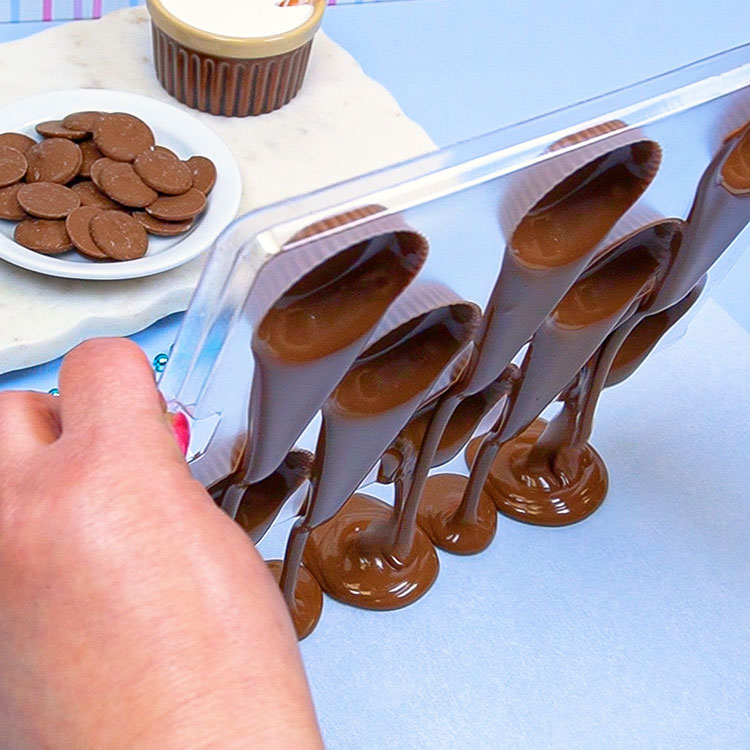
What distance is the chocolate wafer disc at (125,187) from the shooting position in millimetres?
699

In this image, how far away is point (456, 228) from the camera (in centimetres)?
39

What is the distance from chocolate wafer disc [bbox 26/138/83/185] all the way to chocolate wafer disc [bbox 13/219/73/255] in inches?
1.4

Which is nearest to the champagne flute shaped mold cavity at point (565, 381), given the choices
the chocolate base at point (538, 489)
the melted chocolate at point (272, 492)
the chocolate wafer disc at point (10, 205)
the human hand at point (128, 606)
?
the chocolate base at point (538, 489)

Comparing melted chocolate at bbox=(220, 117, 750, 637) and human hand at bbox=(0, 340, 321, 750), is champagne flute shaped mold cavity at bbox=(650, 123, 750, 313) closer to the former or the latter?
melted chocolate at bbox=(220, 117, 750, 637)

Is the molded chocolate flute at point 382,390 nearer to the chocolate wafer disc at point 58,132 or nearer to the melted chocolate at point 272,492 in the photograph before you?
the melted chocolate at point 272,492

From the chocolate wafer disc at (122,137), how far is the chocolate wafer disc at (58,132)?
12 mm

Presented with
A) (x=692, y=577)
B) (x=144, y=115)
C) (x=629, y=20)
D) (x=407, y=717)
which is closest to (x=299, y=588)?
(x=407, y=717)

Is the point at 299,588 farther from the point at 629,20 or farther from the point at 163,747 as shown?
the point at 629,20

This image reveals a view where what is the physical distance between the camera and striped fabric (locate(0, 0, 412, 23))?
94cm

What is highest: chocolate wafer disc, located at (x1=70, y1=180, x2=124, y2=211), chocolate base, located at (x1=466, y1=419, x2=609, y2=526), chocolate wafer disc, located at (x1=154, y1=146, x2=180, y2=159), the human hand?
the human hand

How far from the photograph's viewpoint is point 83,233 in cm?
68

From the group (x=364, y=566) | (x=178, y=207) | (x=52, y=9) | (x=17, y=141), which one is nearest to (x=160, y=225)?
(x=178, y=207)

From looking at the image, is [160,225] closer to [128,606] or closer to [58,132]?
[58,132]

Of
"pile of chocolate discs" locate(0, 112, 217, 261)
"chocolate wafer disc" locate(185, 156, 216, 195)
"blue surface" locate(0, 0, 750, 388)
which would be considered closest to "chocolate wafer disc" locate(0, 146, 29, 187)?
"pile of chocolate discs" locate(0, 112, 217, 261)
